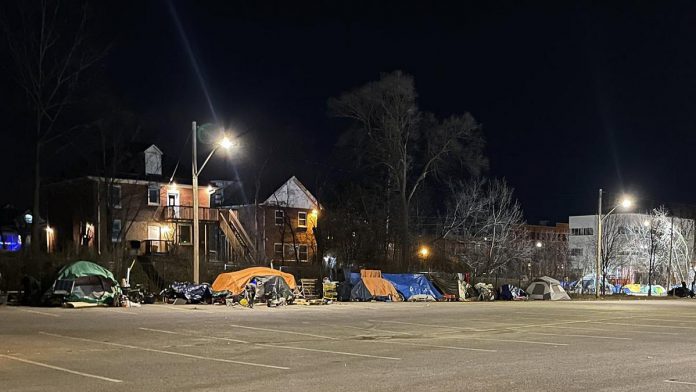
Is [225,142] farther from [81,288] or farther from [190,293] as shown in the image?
[81,288]

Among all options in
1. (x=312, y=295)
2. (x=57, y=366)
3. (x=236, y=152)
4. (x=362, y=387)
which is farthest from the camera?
(x=236, y=152)

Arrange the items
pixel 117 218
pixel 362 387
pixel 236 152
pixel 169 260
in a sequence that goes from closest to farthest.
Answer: pixel 362 387 → pixel 169 260 → pixel 117 218 → pixel 236 152

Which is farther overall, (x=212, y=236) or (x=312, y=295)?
(x=212, y=236)

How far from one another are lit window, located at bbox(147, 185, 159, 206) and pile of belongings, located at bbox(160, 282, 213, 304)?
26919 millimetres

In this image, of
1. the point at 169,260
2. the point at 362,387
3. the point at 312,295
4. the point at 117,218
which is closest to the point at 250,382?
the point at 362,387

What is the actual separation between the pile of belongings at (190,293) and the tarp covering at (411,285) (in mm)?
12287

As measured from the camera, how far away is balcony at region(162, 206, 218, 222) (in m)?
55.8

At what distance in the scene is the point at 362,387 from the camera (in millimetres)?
9945

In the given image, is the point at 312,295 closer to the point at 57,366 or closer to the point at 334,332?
the point at 334,332

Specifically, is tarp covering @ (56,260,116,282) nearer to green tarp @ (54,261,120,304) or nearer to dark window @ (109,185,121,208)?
green tarp @ (54,261,120,304)

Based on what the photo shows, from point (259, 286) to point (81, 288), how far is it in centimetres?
767

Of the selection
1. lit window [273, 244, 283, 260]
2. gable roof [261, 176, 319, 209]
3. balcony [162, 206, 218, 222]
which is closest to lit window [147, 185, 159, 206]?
balcony [162, 206, 218, 222]

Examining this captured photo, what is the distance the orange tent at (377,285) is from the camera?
38.3m

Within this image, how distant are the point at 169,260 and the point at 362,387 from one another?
105 ft
